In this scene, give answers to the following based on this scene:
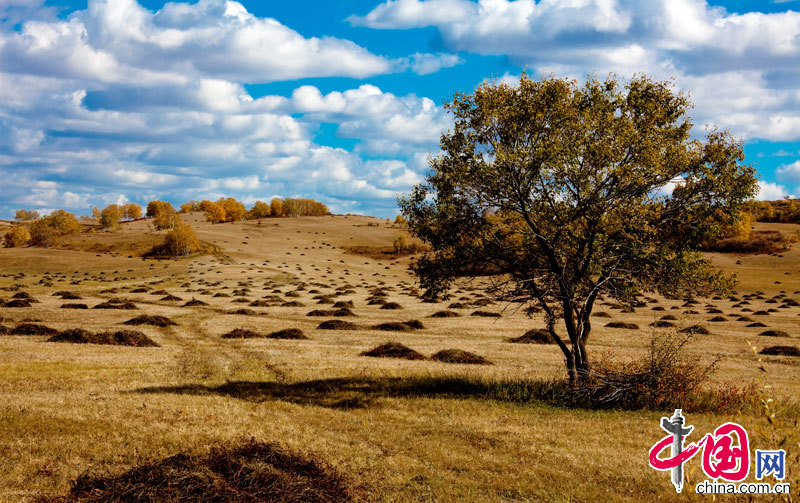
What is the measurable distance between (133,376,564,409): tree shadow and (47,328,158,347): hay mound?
495 inches

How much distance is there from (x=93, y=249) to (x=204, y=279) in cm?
7347

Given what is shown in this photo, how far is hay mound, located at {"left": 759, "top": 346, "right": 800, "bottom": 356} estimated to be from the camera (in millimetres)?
31828

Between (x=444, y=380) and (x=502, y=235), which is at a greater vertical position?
(x=502, y=235)

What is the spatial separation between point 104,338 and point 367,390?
18677 mm

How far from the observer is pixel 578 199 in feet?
57.3

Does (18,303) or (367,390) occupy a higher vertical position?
(367,390)

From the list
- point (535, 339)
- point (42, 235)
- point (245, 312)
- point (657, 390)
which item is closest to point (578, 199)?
point (657, 390)

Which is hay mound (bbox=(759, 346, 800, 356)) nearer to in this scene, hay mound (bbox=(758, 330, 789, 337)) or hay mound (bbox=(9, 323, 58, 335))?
hay mound (bbox=(758, 330, 789, 337))

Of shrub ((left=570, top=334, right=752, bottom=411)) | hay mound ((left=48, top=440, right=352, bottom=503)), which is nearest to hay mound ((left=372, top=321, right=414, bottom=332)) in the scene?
shrub ((left=570, top=334, right=752, bottom=411))

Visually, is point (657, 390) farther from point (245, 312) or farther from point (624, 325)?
point (245, 312)

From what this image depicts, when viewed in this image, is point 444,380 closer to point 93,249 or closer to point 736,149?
point 736,149

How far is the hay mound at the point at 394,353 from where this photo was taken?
92.3ft

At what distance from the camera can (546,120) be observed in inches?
719

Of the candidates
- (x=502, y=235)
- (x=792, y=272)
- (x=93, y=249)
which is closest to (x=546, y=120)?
(x=502, y=235)
